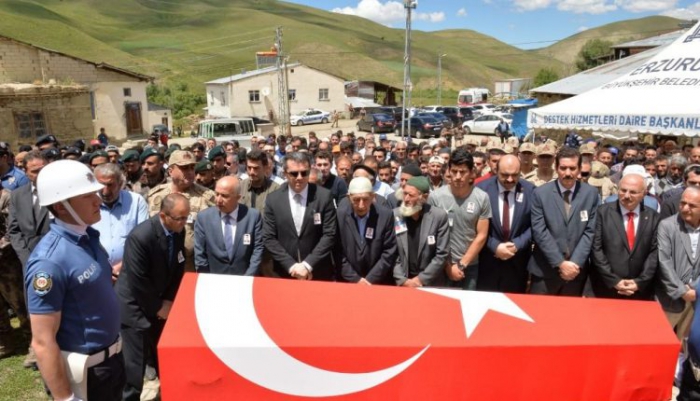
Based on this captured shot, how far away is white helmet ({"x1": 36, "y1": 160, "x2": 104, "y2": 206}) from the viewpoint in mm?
2453

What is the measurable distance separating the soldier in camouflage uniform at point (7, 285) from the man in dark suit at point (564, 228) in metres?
5.26

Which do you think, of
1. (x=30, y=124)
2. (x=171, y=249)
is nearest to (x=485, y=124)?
(x=30, y=124)

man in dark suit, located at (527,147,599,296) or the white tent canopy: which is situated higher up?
the white tent canopy

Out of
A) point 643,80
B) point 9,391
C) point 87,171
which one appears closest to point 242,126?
point 643,80

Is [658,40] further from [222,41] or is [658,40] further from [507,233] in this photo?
[222,41]

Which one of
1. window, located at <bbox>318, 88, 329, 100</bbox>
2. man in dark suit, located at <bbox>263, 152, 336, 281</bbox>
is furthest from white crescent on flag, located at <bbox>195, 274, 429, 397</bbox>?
window, located at <bbox>318, 88, 329, 100</bbox>

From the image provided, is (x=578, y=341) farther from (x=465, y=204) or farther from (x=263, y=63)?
(x=263, y=63)

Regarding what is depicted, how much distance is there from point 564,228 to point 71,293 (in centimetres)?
395

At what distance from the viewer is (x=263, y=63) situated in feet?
180

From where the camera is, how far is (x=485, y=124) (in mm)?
30375

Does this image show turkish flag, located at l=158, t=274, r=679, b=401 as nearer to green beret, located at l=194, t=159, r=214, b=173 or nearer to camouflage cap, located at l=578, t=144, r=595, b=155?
green beret, located at l=194, t=159, r=214, b=173

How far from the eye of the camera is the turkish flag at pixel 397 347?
2.64m

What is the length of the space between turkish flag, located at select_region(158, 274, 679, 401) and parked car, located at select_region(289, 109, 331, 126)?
36715mm

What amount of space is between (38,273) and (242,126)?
19.9 m
